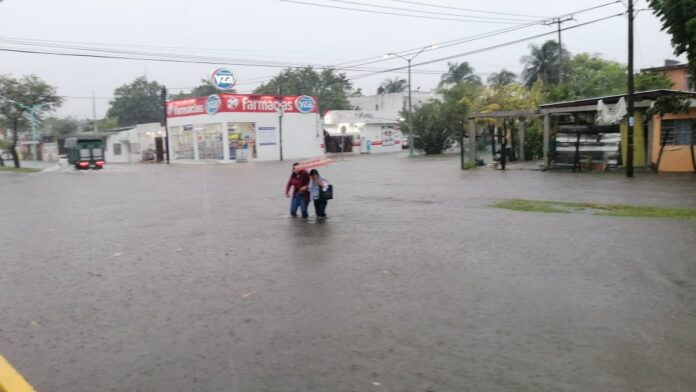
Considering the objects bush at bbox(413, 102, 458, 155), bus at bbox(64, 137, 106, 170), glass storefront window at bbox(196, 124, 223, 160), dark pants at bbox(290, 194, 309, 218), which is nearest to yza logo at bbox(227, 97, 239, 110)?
glass storefront window at bbox(196, 124, 223, 160)

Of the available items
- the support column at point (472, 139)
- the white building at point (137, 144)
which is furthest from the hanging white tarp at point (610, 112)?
the white building at point (137, 144)

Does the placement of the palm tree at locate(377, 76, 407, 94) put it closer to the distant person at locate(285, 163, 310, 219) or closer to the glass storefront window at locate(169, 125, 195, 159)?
the glass storefront window at locate(169, 125, 195, 159)

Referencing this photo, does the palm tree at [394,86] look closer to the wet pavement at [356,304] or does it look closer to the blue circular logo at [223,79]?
the blue circular logo at [223,79]

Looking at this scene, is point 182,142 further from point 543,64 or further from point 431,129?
point 543,64

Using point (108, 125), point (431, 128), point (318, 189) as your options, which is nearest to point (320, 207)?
point (318, 189)

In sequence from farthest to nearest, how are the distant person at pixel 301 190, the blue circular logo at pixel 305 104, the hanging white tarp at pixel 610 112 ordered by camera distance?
1. the blue circular logo at pixel 305 104
2. the hanging white tarp at pixel 610 112
3. the distant person at pixel 301 190

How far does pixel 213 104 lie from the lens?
47.1 m

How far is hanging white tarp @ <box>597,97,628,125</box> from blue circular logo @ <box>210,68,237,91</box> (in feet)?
106

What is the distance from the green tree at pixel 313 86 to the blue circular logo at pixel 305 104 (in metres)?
22.2

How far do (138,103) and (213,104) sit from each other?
4977cm

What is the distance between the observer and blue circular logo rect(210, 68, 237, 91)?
47.5m

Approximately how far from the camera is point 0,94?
46.7m

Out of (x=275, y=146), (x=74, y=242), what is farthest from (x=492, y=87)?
(x=74, y=242)

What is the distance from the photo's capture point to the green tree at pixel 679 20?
46.4 feet
